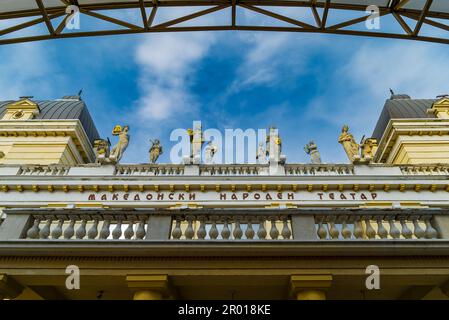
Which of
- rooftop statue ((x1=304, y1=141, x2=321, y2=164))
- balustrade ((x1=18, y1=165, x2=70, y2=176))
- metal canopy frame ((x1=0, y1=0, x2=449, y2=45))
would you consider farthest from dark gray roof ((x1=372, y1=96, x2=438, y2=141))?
balustrade ((x1=18, y1=165, x2=70, y2=176))

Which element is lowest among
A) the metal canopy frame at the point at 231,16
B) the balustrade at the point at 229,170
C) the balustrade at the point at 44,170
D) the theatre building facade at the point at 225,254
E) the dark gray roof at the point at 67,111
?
the theatre building facade at the point at 225,254

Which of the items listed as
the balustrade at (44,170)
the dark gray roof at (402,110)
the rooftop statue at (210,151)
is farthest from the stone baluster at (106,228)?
the dark gray roof at (402,110)

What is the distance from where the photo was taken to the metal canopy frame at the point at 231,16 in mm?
8859

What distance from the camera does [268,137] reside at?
20.3m

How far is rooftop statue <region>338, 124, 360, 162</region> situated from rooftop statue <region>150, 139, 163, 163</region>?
11.2m

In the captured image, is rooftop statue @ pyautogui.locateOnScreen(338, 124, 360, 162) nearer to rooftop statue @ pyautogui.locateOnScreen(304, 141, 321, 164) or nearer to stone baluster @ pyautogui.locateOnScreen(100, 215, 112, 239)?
rooftop statue @ pyautogui.locateOnScreen(304, 141, 321, 164)

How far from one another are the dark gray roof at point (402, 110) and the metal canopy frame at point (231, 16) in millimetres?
16368

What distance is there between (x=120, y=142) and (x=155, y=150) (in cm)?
211

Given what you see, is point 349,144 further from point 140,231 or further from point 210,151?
point 140,231

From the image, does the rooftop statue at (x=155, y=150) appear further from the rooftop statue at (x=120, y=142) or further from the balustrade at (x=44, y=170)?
the balustrade at (x=44, y=170)

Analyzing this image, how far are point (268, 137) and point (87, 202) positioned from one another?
426 inches

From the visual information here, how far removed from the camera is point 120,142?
19.9m
